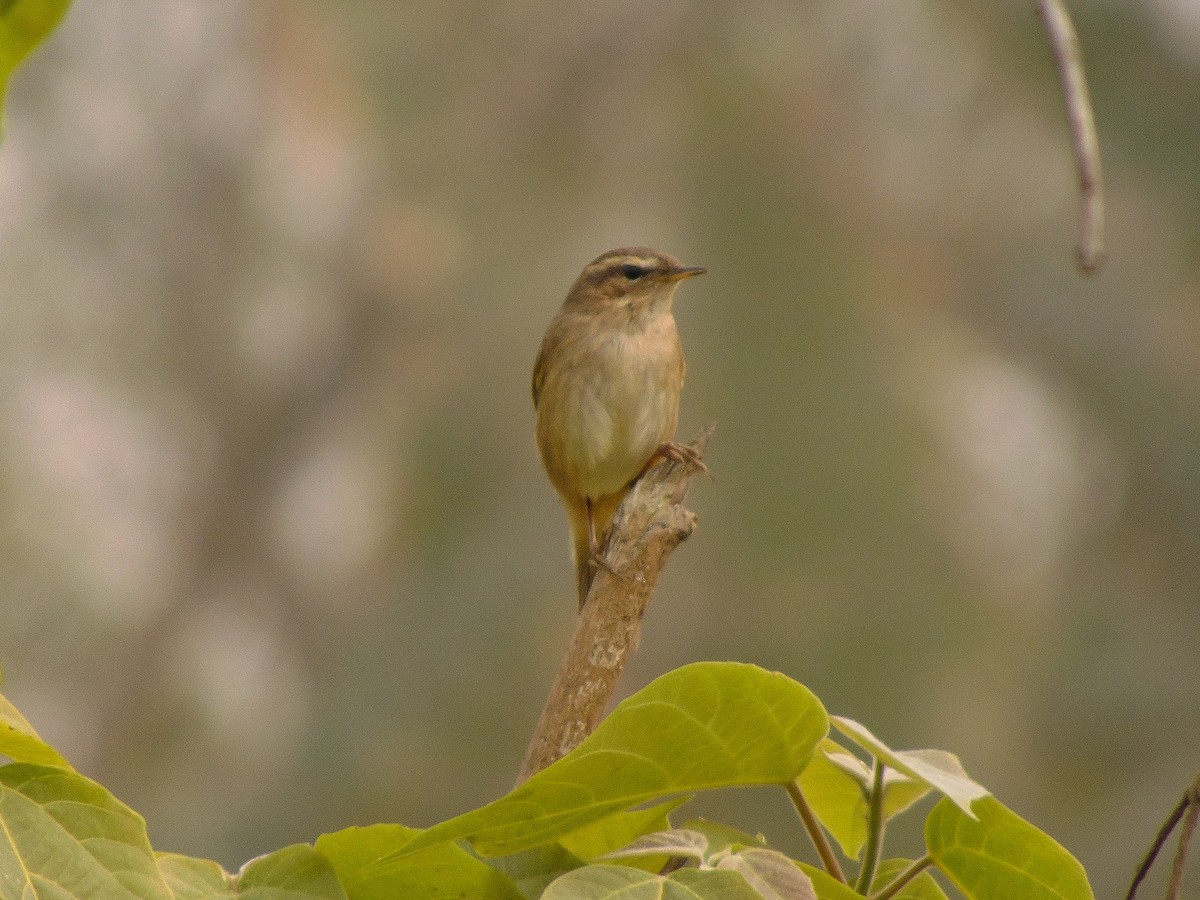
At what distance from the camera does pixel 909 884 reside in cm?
125

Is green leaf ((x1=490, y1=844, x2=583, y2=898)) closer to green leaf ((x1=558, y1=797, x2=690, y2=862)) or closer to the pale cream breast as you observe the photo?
green leaf ((x1=558, y1=797, x2=690, y2=862))

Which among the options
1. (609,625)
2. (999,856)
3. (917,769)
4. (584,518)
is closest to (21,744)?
(917,769)

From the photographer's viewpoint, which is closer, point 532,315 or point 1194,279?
point 1194,279

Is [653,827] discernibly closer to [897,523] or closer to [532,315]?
[897,523]

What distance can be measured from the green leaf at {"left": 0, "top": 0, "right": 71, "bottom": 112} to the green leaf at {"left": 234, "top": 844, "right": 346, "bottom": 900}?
0.63 m

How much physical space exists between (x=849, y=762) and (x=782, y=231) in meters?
9.39

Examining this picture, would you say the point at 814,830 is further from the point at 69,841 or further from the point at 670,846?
the point at 69,841

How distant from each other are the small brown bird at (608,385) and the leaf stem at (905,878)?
2.90 m

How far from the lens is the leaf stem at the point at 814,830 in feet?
3.73

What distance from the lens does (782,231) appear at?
1034 cm

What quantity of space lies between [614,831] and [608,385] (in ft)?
10.1

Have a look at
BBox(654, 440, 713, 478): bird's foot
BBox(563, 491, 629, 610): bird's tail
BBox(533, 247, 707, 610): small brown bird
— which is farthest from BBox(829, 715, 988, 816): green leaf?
BBox(563, 491, 629, 610): bird's tail

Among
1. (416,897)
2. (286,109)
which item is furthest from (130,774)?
(416,897)

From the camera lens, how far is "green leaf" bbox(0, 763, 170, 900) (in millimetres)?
1035
